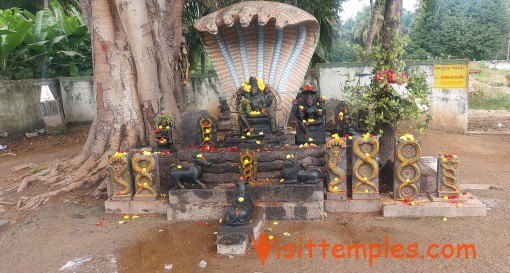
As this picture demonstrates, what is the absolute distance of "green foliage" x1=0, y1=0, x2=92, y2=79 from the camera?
1015cm

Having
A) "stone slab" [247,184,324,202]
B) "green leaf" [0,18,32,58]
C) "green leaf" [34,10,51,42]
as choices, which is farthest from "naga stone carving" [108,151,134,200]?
"green leaf" [34,10,51,42]

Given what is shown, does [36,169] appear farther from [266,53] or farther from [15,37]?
[266,53]

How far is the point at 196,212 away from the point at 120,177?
122cm

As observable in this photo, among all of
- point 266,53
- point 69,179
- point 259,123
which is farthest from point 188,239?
point 266,53

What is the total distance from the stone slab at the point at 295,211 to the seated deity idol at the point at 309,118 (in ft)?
4.23

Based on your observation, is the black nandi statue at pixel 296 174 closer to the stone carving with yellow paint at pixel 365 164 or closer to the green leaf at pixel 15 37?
the stone carving with yellow paint at pixel 365 164

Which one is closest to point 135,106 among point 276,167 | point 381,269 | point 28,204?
point 28,204

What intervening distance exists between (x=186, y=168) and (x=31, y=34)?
7.73 m

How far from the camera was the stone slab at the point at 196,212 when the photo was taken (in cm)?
528

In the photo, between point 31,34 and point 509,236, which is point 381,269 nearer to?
point 509,236

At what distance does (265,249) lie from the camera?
4.32 meters

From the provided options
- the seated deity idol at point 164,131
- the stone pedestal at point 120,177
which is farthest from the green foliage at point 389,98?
the stone pedestal at point 120,177

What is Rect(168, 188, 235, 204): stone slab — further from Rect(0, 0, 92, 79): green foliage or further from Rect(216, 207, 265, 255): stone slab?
Rect(0, 0, 92, 79): green foliage

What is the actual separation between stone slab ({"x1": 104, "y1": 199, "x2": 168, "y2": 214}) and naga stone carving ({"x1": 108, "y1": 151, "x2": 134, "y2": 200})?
88mm
